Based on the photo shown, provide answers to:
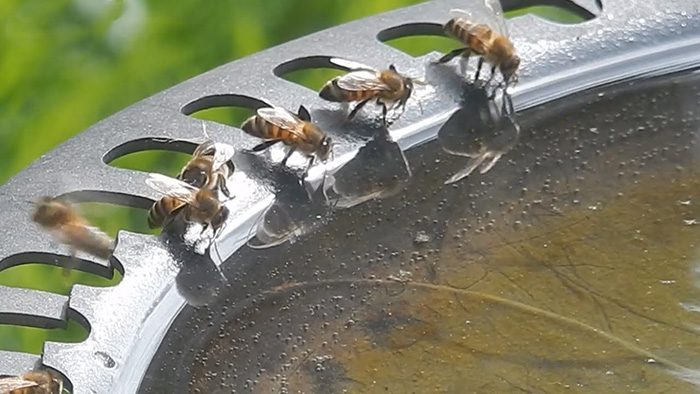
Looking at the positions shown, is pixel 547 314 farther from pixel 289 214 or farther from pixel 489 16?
pixel 489 16

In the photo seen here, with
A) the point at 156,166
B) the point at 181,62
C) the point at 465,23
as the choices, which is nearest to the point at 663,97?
the point at 465,23

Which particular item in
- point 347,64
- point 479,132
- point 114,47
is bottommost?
point 114,47

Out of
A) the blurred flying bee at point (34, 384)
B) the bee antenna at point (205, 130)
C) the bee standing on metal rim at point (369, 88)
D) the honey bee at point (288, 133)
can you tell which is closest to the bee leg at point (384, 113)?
the bee standing on metal rim at point (369, 88)

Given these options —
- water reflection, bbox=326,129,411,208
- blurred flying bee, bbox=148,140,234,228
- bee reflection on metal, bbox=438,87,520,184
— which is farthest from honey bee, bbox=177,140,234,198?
bee reflection on metal, bbox=438,87,520,184

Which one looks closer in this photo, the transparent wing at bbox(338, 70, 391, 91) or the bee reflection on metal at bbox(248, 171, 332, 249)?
the bee reflection on metal at bbox(248, 171, 332, 249)

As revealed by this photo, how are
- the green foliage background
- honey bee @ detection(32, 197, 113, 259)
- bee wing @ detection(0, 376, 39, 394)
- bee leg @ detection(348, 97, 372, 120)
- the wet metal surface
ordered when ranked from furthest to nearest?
the green foliage background → bee leg @ detection(348, 97, 372, 120) → honey bee @ detection(32, 197, 113, 259) → the wet metal surface → bee wing @ detection(0, 376, 39, 394)

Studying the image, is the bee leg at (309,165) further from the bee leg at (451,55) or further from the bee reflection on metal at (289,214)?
the bee leg at (451,55)

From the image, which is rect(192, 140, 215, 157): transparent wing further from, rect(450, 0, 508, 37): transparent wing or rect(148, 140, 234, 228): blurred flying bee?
rect(450, 0, 508, 37): transparent wing

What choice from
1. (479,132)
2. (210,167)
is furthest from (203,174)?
(479,132)
